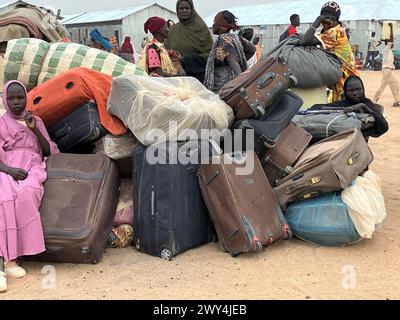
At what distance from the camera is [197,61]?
5.41 meters

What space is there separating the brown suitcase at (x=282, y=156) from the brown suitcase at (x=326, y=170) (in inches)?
3.6

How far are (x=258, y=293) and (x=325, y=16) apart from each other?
3291mm

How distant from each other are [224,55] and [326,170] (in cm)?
165

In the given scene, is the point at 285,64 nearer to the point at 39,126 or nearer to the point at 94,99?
the point at 94,99

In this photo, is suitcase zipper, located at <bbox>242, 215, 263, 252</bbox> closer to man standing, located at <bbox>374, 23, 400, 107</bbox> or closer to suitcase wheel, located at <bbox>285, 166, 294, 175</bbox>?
suitcase wheel, located at <bbox>285, 166, 294, 175</bbox>

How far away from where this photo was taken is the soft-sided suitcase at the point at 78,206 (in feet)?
10.8

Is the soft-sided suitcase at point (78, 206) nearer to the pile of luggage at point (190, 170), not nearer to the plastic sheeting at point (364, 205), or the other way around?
the pile of luggage at point (190, 170)

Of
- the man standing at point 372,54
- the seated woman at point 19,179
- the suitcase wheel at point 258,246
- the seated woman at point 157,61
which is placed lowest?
the man standing at point 372,54

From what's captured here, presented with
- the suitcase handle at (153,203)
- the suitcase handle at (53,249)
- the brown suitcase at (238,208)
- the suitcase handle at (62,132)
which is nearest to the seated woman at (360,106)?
the brown suitcase at (238,208)

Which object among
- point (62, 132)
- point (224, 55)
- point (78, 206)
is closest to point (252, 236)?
point (78, 206)

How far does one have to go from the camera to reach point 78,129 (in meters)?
3.93

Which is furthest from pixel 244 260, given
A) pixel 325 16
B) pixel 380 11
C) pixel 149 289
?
pixel 380 11

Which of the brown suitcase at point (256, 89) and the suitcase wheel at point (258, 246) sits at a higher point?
the brown suitcase at point (256, 89)

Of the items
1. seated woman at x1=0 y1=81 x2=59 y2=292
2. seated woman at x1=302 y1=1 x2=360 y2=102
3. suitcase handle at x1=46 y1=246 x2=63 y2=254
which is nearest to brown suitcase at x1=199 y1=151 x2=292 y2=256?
suitcase handle at x1=46 y1=246 x2=63 y2=254
